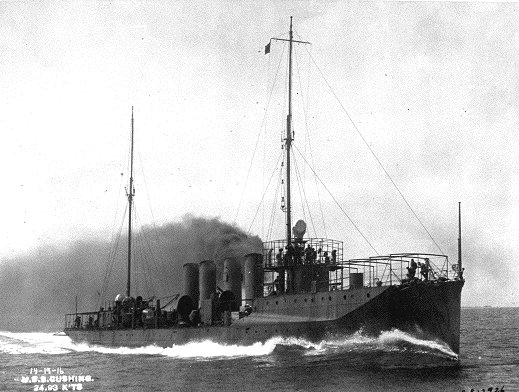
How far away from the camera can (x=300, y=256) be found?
37469mm

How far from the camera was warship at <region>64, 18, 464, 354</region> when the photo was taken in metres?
31.7

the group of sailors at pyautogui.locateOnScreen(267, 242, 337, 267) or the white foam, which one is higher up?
the group of sailors at pyautogui.locateOnScreen(267, 242, 337, 267)

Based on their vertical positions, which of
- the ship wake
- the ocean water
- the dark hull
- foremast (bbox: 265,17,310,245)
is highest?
foremast (bbox: 265,17,310,245)

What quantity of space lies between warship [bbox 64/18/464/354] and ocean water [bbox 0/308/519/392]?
601 mm

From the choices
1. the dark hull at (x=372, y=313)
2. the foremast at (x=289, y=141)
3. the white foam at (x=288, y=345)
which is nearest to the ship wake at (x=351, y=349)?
the white foam at (x=288, y=345)

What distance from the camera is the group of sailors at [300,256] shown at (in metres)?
37.1

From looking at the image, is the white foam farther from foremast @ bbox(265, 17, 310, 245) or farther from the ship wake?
foremast @ bbox(265, 17, 310, 245)

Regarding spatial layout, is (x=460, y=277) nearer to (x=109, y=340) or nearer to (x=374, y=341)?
(x=374, y=341)

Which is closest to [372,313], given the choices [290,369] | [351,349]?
[351,349]

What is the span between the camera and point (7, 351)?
4988 cm

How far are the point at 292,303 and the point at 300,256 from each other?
11.5 feet

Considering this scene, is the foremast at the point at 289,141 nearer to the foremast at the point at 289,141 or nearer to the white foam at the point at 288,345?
the foremast at the point at 289,141

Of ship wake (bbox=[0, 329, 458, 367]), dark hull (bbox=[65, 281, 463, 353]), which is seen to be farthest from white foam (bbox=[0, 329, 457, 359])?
dark hull (bbox=[65, 281, 463, 353])

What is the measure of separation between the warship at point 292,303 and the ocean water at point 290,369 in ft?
1.97
